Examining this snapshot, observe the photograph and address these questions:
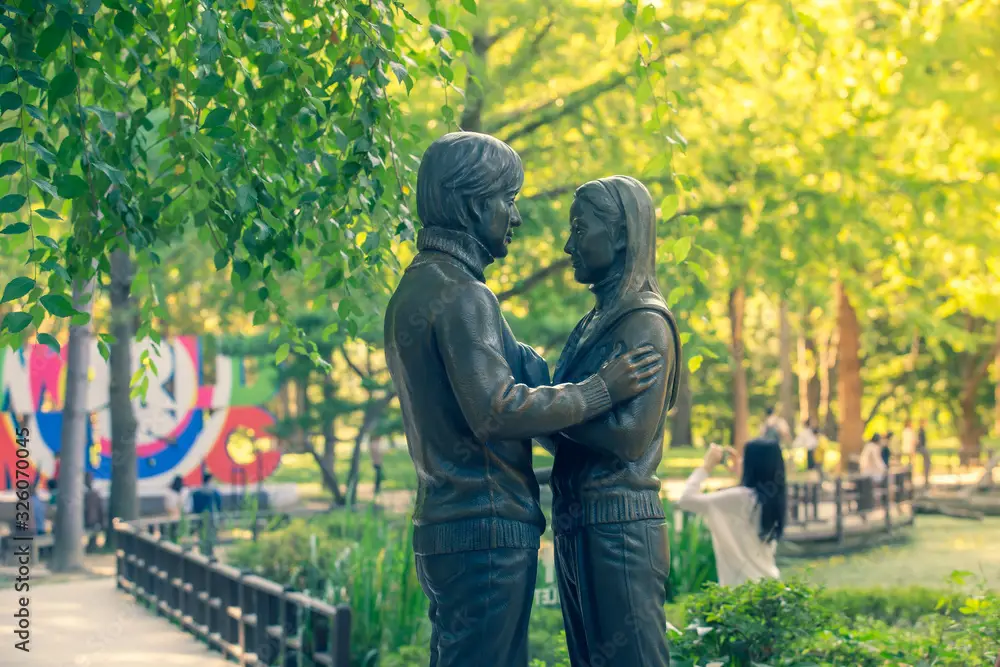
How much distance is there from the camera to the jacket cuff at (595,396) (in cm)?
347

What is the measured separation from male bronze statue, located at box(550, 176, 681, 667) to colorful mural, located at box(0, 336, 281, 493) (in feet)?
57.8

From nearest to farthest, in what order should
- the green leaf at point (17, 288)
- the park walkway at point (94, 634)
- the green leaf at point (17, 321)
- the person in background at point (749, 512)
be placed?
the green leaf at point (17, 288) → the green leaf at point (17, 321) → the person in background at point (749, 512) → the park walkway at point (94, 634)

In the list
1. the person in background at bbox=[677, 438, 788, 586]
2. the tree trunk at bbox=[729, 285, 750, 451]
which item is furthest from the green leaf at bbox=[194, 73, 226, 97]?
the tree trunk at bbox=[729, 285, 750, 451]

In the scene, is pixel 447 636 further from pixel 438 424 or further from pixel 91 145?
pixel 91 145

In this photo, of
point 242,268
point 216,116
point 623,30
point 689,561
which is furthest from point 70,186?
point 689,561

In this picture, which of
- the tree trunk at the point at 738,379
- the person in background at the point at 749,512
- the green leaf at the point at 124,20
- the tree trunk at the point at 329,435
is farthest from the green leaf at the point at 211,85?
the tree trunk at the point at 738,379

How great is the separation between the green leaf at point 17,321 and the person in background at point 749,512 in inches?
176

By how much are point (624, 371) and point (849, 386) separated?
931 inches

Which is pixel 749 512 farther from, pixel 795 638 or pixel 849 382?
pixel 849 382

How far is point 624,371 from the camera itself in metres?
3.51

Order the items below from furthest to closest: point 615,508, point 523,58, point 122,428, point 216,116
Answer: point 122,428
point 523,58
point 216,116
point 615,508

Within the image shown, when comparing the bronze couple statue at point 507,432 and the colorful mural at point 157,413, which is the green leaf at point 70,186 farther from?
the colorful mural at point 157,413

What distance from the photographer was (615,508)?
3.60 metres

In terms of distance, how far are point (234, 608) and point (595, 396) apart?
22.0 ft
